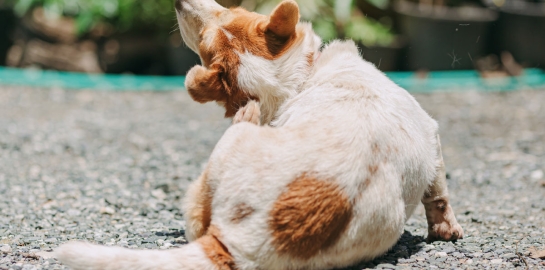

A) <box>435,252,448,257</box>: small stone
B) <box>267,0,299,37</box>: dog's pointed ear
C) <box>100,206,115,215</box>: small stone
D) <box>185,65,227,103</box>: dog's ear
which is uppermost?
<box>267,0,299,37</box>: dog's pointed ear

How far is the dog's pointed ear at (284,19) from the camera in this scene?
333 cm

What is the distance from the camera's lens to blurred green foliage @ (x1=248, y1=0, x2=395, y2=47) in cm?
1053

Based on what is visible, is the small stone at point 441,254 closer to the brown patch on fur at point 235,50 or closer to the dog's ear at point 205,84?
the brown patch on fur at point 235,50

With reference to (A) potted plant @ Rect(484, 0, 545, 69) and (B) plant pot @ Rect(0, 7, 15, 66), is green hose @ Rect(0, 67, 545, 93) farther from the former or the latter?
(B) plant pot @ Rect(0, 7, 15, 66)

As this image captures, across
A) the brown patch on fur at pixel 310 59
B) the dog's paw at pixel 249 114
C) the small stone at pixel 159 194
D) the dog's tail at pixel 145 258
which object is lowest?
the small stone at pixel 159 194

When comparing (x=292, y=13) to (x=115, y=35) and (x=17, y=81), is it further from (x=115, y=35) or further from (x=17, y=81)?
(x=115, y=35)

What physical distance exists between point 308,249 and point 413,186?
0.68 meters

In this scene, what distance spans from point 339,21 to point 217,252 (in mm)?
8417

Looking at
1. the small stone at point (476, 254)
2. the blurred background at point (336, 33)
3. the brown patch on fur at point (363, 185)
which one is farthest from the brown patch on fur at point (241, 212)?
the blurred background at point (336, 33)

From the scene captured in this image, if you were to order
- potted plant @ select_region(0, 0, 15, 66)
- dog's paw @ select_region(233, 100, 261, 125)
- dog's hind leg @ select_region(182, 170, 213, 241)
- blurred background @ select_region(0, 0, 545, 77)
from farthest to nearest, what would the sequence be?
potted plant @ select_region(0, 0, 15, 66), blurred background @ select_region(0, 0, 545, 77), dog's paw @ select_region(233, 100, 261, 125), dog's hind leg @ select_region(182, 170, 213, 241)

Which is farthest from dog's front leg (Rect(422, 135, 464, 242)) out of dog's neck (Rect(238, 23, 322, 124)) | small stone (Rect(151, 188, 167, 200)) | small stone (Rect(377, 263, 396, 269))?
small stone (Rect(151, 188, 167, 200))

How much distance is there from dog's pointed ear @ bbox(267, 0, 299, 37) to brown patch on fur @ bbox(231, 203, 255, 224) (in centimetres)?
104

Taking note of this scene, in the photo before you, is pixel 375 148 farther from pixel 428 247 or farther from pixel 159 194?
pixel 159 194

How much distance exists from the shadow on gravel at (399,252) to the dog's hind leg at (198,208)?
71 centimetres
